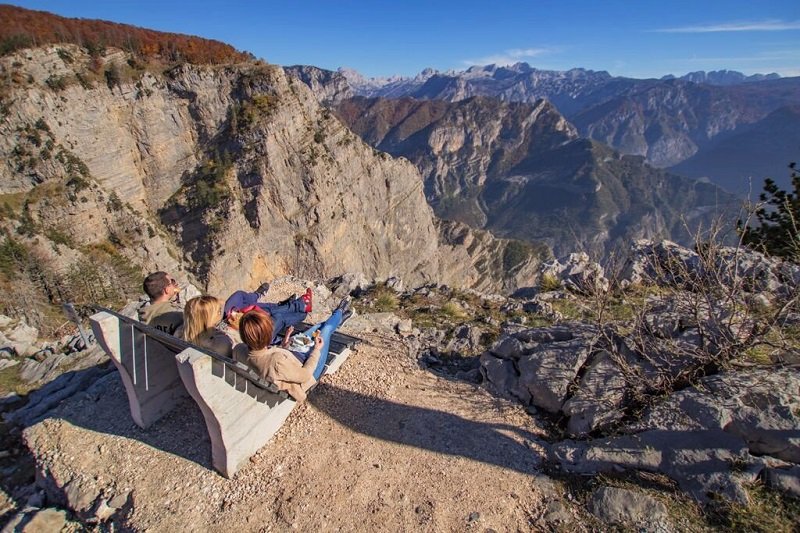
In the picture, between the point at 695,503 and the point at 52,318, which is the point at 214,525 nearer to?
the point at 695,503

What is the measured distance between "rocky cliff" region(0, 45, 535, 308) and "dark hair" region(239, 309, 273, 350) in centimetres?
4396

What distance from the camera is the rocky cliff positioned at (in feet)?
135

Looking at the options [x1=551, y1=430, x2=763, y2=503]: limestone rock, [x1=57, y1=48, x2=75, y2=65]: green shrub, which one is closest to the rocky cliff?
[x1=57, y1=48, x2=75, y2=65]: green shrub

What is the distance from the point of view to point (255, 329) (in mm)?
5188

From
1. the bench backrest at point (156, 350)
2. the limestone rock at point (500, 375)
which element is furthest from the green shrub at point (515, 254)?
the bench backrest at point (156, 350)

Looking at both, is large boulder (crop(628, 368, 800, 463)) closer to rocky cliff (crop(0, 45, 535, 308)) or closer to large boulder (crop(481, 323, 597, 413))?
large boulder (crop(481, 323, 597, 413))

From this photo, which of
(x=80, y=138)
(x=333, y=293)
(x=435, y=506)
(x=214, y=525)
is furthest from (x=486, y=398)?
(x=80, y=138)

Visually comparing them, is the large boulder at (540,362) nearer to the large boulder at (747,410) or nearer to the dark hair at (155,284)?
the large boulder at (747,410)

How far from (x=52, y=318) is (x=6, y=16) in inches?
1994

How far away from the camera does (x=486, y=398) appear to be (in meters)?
7.53

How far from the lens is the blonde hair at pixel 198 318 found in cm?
581

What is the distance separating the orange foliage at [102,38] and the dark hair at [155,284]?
2178 inches

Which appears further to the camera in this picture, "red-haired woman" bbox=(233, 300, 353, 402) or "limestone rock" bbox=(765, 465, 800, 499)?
"red-haired woman" bbox=(233, 300, 353, 402)

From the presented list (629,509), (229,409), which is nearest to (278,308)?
(229,409)
